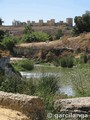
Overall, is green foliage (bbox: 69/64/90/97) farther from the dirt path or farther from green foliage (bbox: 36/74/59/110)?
the dirt path

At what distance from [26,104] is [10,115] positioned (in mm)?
532

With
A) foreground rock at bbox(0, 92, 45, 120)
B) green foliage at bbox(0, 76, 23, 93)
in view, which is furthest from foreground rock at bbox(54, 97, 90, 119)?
green foliage at bbox(0, 76, 23, 93)

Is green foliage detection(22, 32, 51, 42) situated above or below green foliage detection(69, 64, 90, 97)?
below

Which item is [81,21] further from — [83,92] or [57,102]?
[57,102]

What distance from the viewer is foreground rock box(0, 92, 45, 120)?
24.6 ft

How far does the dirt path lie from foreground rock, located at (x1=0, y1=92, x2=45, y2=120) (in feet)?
0.53

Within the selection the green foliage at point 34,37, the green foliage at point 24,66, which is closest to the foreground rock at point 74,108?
the green foliage at point 24,66

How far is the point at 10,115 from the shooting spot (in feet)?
23.1

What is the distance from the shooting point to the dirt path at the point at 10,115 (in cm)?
684

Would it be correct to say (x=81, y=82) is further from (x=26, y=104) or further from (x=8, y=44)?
(x=8, y=44)

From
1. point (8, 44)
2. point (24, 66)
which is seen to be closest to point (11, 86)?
point (24, 66)

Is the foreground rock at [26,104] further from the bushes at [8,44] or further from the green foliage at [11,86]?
the bushes at [8,44]

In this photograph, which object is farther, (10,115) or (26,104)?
(26,104)

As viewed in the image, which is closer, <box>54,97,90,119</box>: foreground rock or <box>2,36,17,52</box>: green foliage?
<box>54,97,90,119</box>: foreground rock
